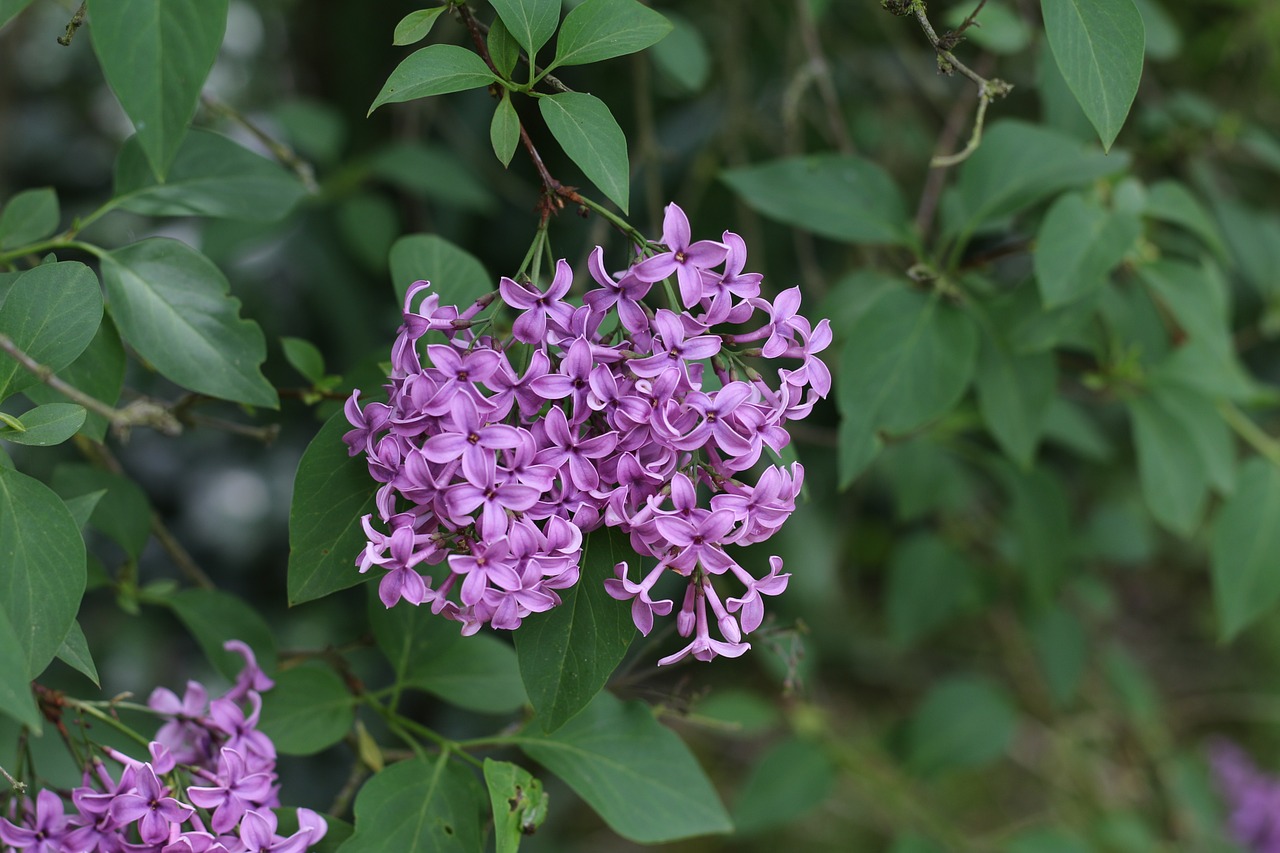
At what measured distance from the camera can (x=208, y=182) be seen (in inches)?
37.7

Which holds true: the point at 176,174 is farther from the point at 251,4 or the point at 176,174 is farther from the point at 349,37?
the point at 251,4

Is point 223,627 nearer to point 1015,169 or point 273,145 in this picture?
point 273,145

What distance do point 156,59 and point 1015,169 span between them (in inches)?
35.6

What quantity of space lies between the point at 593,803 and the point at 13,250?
69 cm

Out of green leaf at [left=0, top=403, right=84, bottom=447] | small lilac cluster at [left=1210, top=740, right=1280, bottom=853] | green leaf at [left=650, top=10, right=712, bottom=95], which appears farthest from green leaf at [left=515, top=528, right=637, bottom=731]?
small lilac cluster at [left=1210, top=740, right=1280, bottom=853]

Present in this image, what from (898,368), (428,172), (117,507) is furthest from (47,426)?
(428,172)

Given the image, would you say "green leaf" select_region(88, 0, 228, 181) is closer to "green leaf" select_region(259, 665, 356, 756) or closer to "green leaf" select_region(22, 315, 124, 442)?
"green leaf" select_region(22, 315, 124, 442)

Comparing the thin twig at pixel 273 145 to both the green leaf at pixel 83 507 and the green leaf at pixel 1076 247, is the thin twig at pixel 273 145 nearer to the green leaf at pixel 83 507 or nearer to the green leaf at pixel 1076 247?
the green leaf at pixel 83 507

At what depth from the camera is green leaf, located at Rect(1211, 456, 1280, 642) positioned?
4.36ft

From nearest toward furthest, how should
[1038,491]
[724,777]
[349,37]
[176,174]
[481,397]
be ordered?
[481,397] < [176,174] < [1038,491] < [349,37] < [724,777]

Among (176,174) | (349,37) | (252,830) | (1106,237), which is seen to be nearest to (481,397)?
(252,830)

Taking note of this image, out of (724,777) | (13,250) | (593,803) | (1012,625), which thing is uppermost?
(13,250)

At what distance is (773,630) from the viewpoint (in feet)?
3.07

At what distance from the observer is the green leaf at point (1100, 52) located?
699mm
